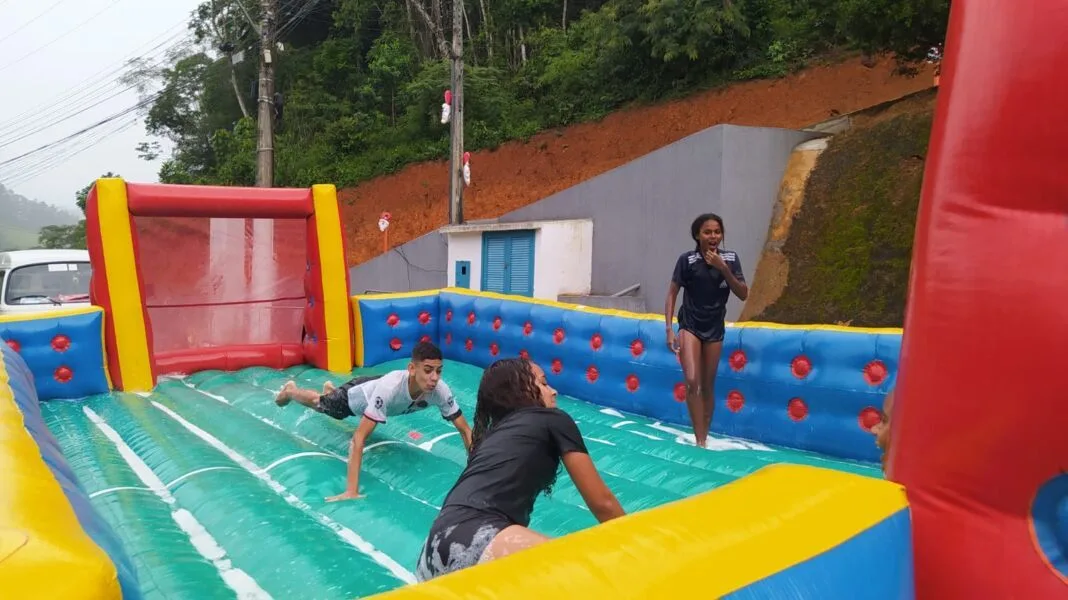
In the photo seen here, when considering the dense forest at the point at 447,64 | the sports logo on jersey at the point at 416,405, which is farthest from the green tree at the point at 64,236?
the sports logo on jersey at the point at 416,405

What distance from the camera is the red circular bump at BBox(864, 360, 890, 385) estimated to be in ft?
12.8

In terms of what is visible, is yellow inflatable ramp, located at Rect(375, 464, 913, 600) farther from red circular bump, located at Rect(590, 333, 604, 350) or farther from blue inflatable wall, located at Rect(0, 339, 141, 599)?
red circular bump, located at Rect(590, 333, 604, 350)

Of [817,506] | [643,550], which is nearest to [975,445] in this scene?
[817,506]

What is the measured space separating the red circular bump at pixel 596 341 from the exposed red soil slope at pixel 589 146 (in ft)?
30.2

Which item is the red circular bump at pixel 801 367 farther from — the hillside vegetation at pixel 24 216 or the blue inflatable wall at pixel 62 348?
the hillside vegetation at pixel 24 216

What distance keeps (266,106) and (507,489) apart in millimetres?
12120

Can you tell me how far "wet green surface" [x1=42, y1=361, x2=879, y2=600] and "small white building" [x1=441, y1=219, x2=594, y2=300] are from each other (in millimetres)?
6143

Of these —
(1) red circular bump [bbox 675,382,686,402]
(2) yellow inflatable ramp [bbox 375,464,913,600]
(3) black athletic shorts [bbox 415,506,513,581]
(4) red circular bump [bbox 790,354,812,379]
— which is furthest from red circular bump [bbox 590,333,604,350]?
(2) yellow inflatable ramp [bbox 375,464,913,600]

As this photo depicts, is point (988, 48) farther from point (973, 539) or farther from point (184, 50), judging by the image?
point (184, 50)

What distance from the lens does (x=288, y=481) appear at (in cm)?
373

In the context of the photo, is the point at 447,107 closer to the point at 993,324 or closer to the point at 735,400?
the point at 735,400

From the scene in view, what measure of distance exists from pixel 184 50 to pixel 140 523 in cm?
3679

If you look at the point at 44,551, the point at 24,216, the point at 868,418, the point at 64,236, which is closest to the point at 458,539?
the point at 44,551

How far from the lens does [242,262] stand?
7055 mm
